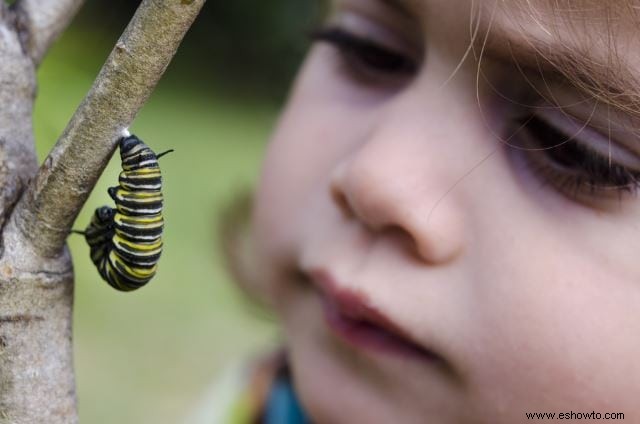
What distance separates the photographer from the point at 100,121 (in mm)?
729

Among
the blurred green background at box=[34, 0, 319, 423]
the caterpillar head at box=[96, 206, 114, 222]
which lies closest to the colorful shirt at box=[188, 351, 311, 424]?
the blurred green background at box=[34, 0, 319, 423]

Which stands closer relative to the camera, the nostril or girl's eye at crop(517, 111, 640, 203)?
girl's eye at crop(517, 111, 640, 203)

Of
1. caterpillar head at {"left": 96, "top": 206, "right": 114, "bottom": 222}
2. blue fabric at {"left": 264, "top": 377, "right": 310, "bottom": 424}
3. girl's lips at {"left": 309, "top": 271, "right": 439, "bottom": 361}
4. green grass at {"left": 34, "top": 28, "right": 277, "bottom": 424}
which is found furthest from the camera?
green grass at {"left": 34, "top": 28, "right": 277, "bottom": 424}

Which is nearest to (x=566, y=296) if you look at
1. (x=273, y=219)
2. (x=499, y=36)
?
(x=499, y=36)

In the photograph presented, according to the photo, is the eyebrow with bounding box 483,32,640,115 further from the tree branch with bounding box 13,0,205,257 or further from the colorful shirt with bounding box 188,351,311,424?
the colorful shirt with bounding box 188,351,311,424

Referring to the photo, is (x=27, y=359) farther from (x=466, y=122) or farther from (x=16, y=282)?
A: (x=466, y=122)

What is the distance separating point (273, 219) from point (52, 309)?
563 mm

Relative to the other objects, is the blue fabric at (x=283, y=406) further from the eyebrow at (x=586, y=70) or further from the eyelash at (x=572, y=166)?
the eyebrow at (x=586, y=70)

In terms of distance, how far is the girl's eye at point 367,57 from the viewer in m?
1.19

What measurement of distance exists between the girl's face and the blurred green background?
0.57m

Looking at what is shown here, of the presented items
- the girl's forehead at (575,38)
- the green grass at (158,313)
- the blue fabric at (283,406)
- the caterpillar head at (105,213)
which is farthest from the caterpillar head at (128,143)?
the green grass at (158,313)

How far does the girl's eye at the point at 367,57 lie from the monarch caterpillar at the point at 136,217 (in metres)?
0.48

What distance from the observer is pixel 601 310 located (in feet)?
3.14

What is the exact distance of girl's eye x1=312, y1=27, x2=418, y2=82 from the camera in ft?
3.89
